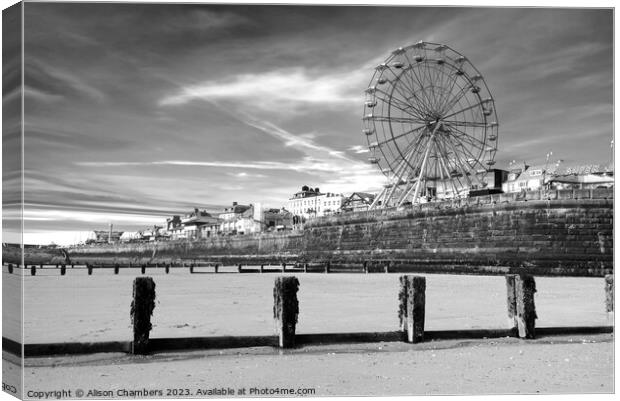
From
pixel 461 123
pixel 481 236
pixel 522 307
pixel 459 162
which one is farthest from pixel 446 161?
pixel 522 307

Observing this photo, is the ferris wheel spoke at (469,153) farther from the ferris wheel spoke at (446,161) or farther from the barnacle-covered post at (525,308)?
the barnacle-covered post at (525,308)

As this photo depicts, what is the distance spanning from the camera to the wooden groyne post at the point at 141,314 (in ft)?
18.5

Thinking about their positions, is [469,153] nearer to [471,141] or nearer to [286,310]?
[471,141]

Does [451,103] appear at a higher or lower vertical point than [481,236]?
higher

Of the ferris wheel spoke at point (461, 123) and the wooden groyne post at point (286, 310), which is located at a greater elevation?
the ferris wheel spoke at point (461, 123)

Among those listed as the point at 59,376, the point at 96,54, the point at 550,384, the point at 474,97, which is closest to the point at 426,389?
the point at 550,384

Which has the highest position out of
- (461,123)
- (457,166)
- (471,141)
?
(461,123)

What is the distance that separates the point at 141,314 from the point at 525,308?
428 cm

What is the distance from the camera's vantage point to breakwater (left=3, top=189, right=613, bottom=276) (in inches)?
839

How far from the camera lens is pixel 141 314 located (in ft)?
18.7

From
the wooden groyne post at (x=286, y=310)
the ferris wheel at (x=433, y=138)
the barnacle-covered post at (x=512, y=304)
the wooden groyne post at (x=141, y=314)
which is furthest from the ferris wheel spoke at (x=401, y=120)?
the wooden groyne post at (x=141, y=314)

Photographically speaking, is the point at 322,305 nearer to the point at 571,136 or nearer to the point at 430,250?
the point at 571,136

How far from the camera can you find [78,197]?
5406 millimetres

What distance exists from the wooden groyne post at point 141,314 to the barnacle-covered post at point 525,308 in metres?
4.14
